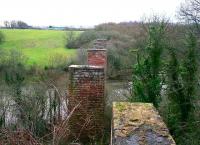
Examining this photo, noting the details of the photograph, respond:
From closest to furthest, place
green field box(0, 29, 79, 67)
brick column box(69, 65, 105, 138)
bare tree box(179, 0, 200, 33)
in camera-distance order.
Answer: brick column box(69, 65, 105, 138), bare tree box(179, 0, 200, 33), green field box(0, 29, 79, 67)

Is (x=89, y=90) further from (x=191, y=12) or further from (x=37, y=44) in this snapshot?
(x=37, y=44)

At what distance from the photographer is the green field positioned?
31520 millimetres

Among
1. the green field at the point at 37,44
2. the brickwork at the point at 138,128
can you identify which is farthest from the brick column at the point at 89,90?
the green field at the point at 37,44

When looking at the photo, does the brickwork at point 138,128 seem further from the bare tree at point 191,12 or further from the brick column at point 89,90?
the bare tree at point 191,12

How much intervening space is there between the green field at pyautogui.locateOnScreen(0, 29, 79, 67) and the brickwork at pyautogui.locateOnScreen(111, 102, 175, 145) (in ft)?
85.4

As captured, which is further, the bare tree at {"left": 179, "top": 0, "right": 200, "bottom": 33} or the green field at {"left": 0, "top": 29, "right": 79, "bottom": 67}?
the green field at {"left": 0, "top": 29, "right": 79, "bottom": 67}

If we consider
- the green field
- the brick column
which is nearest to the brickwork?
the brick column

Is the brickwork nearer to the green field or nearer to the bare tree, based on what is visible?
the bare tree

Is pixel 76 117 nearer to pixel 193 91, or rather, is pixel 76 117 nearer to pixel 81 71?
pixel 81 71

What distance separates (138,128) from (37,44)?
118ft

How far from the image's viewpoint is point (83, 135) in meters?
9.59

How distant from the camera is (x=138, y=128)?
297 cm

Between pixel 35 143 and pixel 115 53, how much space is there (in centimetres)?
2093

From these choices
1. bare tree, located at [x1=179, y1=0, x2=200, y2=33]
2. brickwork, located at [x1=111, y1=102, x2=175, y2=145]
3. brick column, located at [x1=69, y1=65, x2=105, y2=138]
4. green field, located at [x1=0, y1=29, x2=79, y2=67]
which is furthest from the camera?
green field, located at [x1=0, y1=29, x2=79, y2=67]
